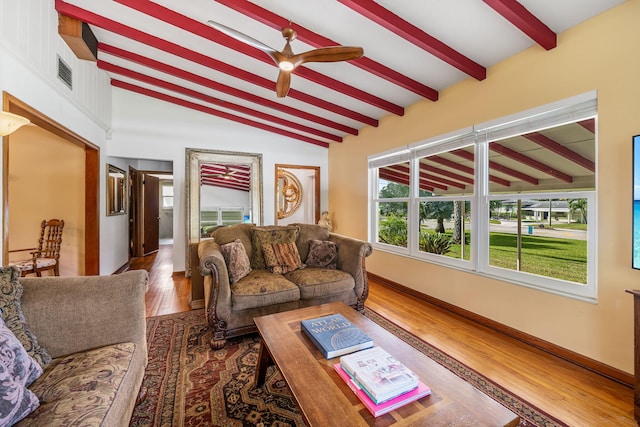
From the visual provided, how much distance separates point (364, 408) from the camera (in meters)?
1.00

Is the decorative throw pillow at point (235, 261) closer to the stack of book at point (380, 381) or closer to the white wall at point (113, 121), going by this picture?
the stack of book at point (380, 381)

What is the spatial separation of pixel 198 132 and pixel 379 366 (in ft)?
16.1

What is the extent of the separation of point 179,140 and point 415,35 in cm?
411

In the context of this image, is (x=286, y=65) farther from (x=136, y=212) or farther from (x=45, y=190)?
(x=136, y=212)

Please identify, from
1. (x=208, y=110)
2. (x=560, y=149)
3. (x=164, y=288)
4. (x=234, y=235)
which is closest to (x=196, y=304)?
(x=234, y=235)

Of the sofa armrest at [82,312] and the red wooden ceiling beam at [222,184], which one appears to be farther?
the red wooden ceiling beam at [222,184]

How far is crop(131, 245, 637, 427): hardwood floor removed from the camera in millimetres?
1601

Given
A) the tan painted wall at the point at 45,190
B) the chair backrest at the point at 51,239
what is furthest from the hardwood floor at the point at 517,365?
the tan painted wall at the point at 45,190

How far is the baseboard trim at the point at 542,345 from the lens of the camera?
1845mm

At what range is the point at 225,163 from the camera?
507cm

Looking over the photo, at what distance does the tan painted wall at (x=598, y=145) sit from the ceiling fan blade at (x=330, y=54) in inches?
59.0

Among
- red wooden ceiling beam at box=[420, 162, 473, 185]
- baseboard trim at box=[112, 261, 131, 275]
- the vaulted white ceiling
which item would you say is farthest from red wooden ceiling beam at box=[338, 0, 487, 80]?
baseboard trim at box=[112, 261, 131, 275]

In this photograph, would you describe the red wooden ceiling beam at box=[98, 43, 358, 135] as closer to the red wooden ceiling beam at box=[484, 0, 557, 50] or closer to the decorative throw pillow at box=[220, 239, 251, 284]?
the decorative throw pillow at box=[220, 239, 251, 284]

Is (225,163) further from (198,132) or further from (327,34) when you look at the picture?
(327,34)
